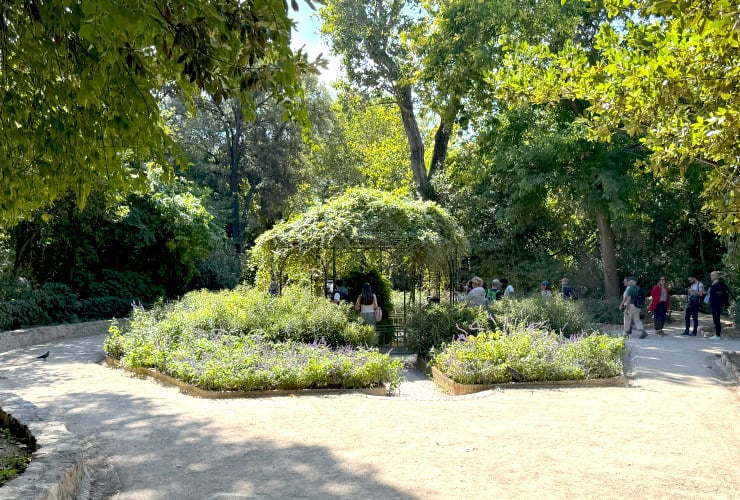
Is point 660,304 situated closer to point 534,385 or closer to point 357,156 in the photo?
point 534,385

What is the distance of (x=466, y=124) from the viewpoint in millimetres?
25250

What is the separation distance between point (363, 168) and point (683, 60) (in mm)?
37420

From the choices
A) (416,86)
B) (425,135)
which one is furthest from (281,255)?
(425,135)

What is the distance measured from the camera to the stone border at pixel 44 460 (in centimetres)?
442

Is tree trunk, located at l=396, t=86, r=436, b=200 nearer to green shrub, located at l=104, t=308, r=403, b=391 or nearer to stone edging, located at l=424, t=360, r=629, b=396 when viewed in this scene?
green shrub, located at l=104, t=308, r=403, b=391

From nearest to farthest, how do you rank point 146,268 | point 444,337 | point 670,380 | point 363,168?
point 670,380 → point 444,337 → point 146,268 → point 363,168

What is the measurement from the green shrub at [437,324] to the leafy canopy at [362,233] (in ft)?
4.88

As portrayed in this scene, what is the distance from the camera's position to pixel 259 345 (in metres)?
11.0

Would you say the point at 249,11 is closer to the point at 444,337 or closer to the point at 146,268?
the point at 444,337

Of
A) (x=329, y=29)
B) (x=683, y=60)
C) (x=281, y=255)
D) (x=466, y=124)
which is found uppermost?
(x=329, y=29)

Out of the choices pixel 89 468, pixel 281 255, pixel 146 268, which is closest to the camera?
pixel 89 468

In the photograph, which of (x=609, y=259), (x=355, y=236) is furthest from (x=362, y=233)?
(x=609, y=259)

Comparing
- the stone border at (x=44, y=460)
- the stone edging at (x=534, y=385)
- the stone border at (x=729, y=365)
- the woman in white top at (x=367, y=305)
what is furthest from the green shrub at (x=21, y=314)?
the stone border at (x=729, y=365)

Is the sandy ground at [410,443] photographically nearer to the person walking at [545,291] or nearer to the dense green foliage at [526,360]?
the dense green foliage at [526,360]
